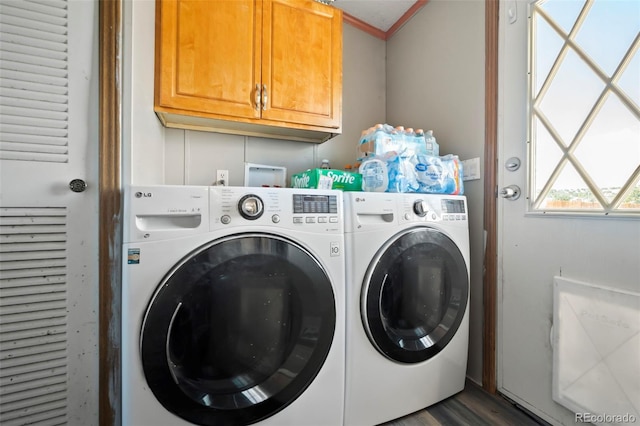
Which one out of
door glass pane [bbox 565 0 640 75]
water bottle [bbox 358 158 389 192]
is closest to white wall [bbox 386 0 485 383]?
door glass pane [bbox 565 0 640 75]

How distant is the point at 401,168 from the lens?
114 centimetres

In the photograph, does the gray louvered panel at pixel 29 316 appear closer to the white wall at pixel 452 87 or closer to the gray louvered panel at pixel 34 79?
the gray louvered panel at pixel 34 79

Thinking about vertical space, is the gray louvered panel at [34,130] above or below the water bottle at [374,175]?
above

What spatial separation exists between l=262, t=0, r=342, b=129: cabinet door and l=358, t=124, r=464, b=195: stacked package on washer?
26 cm

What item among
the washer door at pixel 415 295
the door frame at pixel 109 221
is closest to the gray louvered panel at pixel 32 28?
the door frame at pixel 109 221

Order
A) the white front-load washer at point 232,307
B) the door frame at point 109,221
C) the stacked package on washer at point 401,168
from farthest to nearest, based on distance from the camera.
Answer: the stacked package on washer at point 401,168
the door frame at point 109,221
the white front-load washer at point 232,307

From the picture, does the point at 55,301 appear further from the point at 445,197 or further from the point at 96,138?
the point at 445,197

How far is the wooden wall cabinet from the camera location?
1.06m

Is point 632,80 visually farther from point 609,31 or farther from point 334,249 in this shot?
point 334,249

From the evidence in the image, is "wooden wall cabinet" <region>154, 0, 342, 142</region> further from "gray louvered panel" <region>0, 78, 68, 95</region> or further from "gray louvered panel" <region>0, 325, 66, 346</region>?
"gray louvered panel" <region>0, 325, 66, 346</region>

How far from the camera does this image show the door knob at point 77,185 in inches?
30.9

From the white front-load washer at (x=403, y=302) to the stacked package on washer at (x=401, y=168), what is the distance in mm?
93

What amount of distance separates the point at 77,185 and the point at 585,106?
1.76 meters

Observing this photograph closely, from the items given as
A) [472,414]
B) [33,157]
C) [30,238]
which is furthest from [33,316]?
[472,414]
